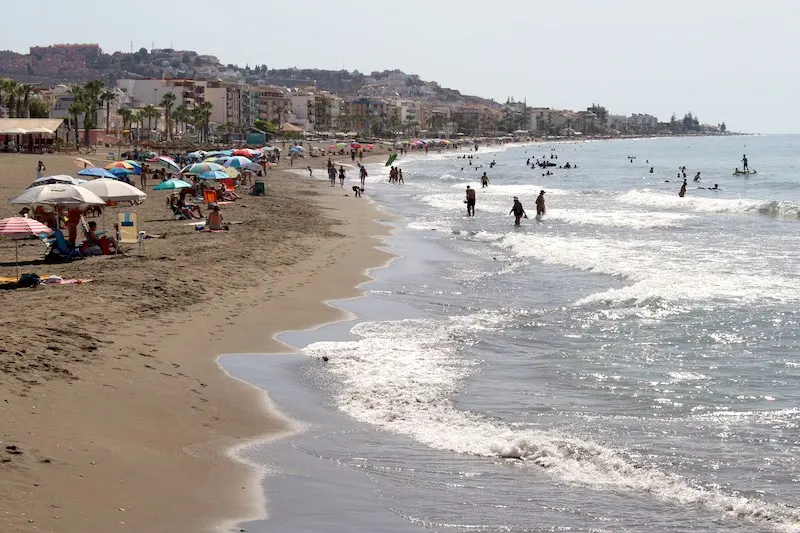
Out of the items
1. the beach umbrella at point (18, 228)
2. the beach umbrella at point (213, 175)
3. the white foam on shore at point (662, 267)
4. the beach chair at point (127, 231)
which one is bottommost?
the white foam on shore at point (662, 267)

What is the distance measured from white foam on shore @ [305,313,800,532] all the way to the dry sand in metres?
1.10

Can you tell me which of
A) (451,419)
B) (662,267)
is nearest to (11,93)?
(662,267)

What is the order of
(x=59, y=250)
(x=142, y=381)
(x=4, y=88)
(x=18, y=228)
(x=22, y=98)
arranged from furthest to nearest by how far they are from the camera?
(x=22, y=98)
(x=4, y=88)
(x=59, y=250)
(x=18, y=228)
(x=142, y=381)

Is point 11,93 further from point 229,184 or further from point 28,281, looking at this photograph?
point 28,281

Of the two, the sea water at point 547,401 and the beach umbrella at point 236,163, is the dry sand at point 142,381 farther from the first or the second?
the beach umbrella at point 236,163

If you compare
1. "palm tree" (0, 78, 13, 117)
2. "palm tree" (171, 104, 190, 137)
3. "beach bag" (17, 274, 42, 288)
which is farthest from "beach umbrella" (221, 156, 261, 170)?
"palm tree" (171, 104, 190, 137)

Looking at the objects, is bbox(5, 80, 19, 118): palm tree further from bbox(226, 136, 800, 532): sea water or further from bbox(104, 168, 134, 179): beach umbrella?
bbox(226, 136, 800, 532): sea water

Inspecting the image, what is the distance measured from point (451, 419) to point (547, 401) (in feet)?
4.11

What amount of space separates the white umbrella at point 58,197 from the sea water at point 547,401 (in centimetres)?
536

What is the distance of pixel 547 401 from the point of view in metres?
10.2

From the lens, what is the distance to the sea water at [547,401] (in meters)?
7.20

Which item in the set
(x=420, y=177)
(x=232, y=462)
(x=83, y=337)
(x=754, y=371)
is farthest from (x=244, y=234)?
(x=420, y=177)

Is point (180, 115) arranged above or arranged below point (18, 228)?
above

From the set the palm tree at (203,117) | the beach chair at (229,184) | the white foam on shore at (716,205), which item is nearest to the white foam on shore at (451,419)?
the beach chair at (229,184)
